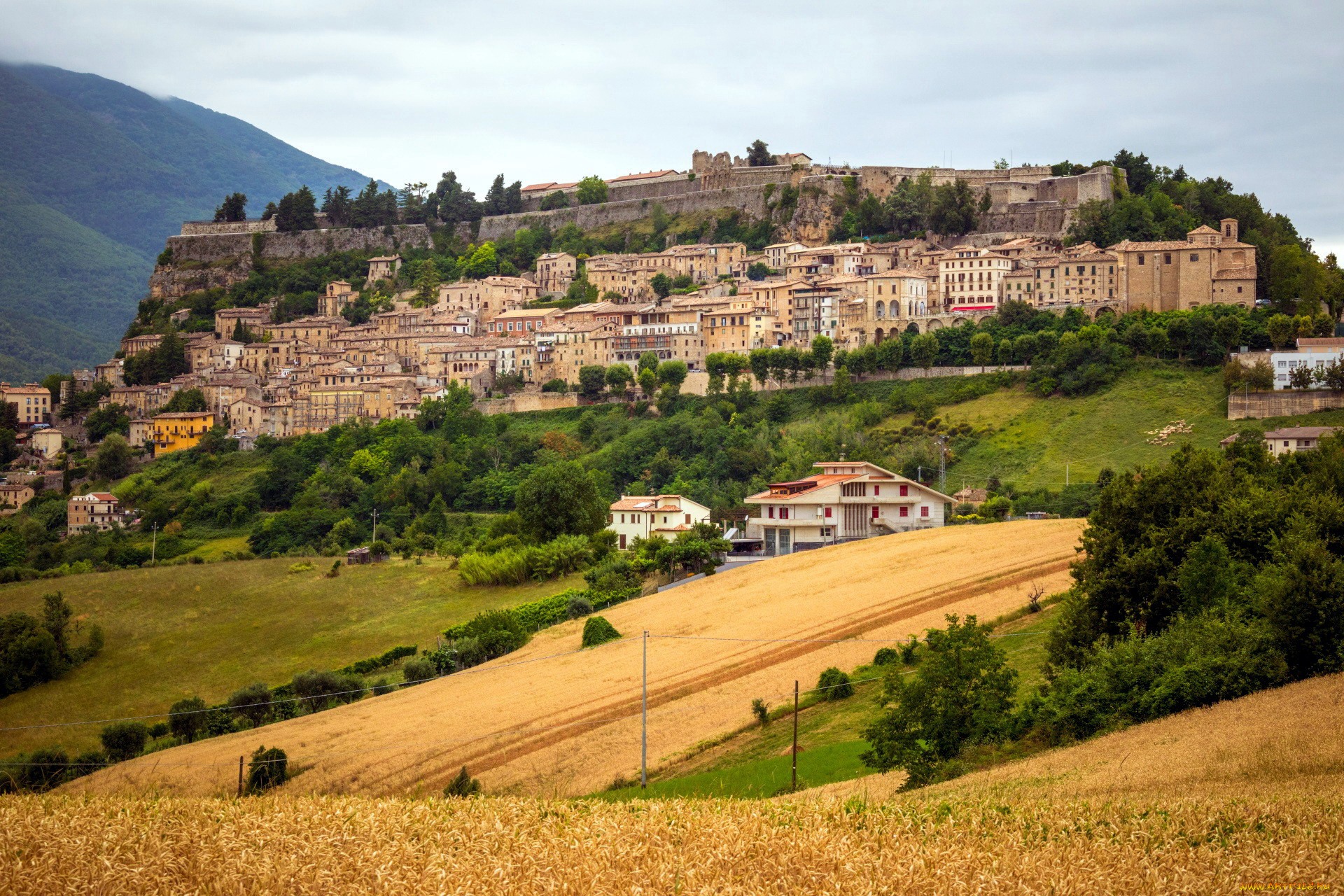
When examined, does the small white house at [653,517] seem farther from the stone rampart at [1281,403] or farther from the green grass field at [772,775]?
the green grass field at [772,775]

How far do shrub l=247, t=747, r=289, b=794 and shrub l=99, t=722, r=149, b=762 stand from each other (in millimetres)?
7229

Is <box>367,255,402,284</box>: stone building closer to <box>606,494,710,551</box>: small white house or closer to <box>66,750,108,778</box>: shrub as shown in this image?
<box>606,494,710,551</box>: small white house

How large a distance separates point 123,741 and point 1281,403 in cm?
4763

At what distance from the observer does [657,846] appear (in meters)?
8.90

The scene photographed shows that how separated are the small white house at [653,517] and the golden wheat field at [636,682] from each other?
11831 millimetres

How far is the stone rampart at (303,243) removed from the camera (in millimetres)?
113938

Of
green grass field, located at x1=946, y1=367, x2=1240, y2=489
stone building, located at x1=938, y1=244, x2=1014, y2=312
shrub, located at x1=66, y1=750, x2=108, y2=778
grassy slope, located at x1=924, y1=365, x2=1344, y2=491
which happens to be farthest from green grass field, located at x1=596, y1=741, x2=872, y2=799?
stone building, located at x1=938, y1=244, x2=1014, y2=312

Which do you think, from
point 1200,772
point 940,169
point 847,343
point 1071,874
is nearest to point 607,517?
point 847,343

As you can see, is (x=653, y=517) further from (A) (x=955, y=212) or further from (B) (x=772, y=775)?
(A) (x=955, y=212)

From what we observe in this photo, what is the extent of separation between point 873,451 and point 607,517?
43.0 feet

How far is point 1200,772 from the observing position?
544 inches

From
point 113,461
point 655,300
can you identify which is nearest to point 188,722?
point 113,461

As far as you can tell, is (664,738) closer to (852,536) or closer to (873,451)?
(852,536)

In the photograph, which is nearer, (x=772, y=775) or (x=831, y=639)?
(x=772, y=775)
